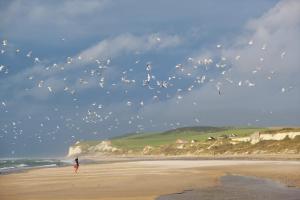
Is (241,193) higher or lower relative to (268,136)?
lower

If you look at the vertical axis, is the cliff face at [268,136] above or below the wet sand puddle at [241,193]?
above

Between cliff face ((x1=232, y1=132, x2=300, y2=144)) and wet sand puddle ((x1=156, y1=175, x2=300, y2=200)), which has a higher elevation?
cliff face ((x1=232, y1=132, x2=300, y2=144))

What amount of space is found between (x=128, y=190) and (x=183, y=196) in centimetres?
558

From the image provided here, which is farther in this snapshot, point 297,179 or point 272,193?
point 297,179

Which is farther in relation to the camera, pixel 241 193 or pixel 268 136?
pixel 268 136

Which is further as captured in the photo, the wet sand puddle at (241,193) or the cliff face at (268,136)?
the cliff face at (268,136)

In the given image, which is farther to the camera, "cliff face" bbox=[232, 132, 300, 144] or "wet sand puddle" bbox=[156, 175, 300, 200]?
"cliff face" bbox=[232, 132, 300, 144]

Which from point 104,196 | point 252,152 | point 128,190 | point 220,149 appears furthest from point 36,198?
point 220,149

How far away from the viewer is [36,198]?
103ft

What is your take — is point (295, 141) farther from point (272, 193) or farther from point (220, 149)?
point (272, 193)

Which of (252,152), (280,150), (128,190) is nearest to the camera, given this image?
(128,190)

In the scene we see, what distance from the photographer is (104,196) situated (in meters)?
31.2

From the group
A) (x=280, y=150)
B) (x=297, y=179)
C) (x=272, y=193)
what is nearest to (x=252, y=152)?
(x=280, y=150)

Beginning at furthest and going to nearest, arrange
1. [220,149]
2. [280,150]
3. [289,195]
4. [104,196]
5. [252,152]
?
[220,149]
[252,152]
[280,150]
[104,196]
[289,195]
